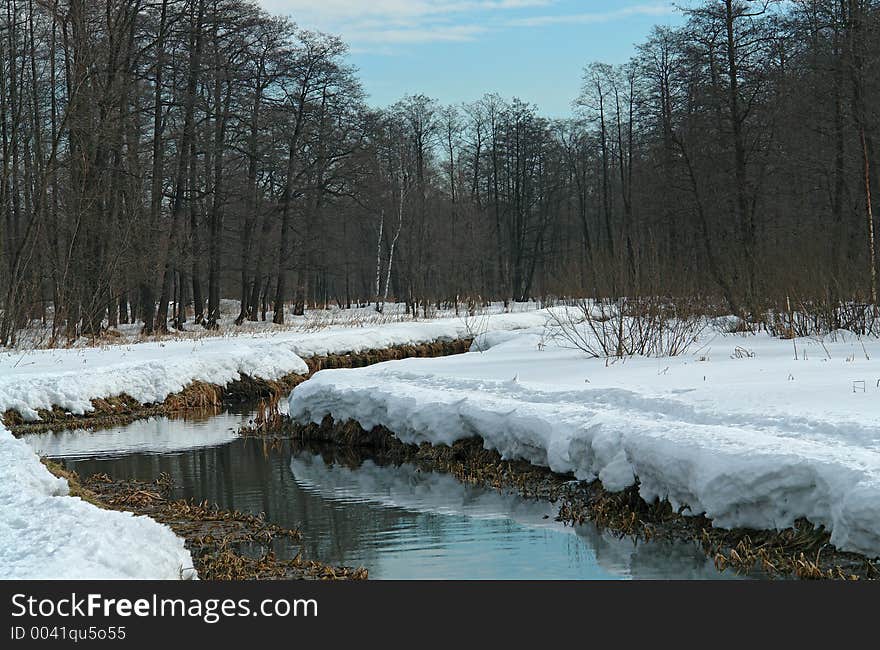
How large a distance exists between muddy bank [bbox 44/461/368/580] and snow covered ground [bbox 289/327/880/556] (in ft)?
9.10

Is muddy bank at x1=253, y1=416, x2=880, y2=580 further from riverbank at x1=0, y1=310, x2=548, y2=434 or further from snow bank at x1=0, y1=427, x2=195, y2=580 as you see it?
riverbank at x1=0, y1=310, x2=548, y2=434

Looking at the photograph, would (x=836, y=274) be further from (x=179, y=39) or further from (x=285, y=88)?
(x=285, y=88)

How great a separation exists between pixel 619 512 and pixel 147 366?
38.3ft

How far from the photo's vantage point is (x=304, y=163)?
3425 cm

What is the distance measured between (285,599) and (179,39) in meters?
25.2

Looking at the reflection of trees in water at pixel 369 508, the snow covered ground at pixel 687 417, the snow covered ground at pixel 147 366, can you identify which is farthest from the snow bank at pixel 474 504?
the snow covered ground at pixel 147 366

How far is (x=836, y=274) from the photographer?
51.3 feet

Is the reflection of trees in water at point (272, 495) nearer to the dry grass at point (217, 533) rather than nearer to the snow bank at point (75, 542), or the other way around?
the dry grass at point (217, 533)

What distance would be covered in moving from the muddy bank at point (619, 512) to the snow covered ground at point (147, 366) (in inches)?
189

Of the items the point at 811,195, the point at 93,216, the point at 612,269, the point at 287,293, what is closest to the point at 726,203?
the point at 811,195

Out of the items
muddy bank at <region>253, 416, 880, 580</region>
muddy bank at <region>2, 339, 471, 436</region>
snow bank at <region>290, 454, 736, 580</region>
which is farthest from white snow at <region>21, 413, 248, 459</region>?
snow bank at <region>290, 454, 736, 580</region>

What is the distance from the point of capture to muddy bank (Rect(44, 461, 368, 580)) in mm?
6277

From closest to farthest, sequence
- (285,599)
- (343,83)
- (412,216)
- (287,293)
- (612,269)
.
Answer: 1. (285,599)
2. (612,269)
3. (343,83)
4. (412,216)
5. (287,293)

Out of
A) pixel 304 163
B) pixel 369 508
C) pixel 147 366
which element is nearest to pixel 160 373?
pixel 147 366
